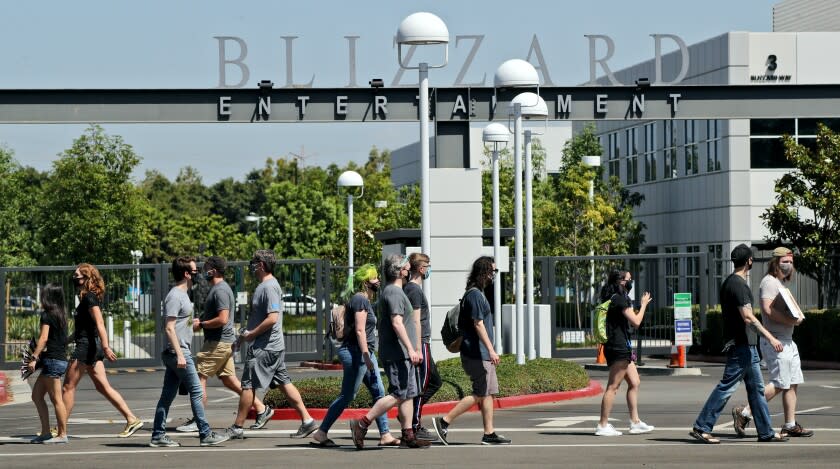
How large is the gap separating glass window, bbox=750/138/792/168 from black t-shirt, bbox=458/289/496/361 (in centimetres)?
3569

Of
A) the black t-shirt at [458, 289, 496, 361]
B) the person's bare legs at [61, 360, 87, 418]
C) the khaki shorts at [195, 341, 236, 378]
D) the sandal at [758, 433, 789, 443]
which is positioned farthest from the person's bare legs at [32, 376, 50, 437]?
the sandal at [758, 433, 789, 443]

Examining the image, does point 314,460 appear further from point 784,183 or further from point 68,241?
point 68,241

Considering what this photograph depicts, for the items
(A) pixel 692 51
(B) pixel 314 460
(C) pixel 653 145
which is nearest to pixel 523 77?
(B) pixel 314 460

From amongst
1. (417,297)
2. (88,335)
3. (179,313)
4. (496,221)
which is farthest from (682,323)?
(88,335)

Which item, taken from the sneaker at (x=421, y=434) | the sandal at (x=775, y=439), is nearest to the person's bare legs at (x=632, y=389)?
the sandal at (x=775, y=439)

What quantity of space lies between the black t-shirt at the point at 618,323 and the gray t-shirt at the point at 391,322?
2.19 metres

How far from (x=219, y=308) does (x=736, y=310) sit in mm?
5208

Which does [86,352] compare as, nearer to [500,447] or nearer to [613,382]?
[500,447]

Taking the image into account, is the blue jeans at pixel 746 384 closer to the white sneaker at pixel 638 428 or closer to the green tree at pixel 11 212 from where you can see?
the white sneaker at pixel 638 428

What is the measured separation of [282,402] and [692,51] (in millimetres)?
36487

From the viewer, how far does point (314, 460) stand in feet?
40.3

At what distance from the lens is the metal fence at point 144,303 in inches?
1119

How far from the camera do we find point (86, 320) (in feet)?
45.1

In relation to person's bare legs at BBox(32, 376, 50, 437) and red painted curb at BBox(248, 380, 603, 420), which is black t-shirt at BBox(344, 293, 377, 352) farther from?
person's bare legs at BBox(32, 376, 50, 437)
